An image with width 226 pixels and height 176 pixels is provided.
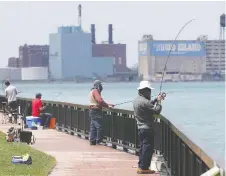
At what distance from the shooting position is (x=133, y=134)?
18828mm

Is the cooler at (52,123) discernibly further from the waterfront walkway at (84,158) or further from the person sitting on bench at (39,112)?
the waterfront walkway at (84,158)

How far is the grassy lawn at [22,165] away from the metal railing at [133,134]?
2.27 m

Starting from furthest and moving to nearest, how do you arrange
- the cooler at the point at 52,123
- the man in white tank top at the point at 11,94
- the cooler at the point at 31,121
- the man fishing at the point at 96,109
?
the man in white tank top at the point at 11,94
the cooler at the point at 52,123
the cooler at the point at 31,121
the man fishing at the point at 96,109

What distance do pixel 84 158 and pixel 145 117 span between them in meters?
3.67

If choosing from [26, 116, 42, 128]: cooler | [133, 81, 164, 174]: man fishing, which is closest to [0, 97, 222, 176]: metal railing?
[133, 81, 164, 174]: man fishing

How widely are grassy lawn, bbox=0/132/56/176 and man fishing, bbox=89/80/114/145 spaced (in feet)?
6.51

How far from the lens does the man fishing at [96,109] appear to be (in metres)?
20.2

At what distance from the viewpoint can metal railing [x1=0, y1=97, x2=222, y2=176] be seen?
37.4 ft

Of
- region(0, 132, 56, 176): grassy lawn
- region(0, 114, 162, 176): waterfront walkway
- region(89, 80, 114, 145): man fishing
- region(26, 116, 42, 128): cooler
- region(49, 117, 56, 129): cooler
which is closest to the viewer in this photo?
region(0, 132, 56, 176): grassy lawn

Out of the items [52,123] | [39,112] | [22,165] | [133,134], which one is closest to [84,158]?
[133,134]

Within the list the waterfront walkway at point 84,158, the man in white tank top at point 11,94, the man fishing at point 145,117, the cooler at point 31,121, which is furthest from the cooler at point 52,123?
the man fishing at point 145,117

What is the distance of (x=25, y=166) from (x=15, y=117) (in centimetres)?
1630

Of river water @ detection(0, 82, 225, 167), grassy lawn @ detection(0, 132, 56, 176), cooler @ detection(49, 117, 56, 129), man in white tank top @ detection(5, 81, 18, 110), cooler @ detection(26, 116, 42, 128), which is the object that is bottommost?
river water @ detection(0, 82, 225, 167)

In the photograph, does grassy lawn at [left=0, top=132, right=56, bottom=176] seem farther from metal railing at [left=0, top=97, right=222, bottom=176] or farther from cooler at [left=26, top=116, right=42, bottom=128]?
cooler at [left=26, top=116, right=42, bottom=128]
